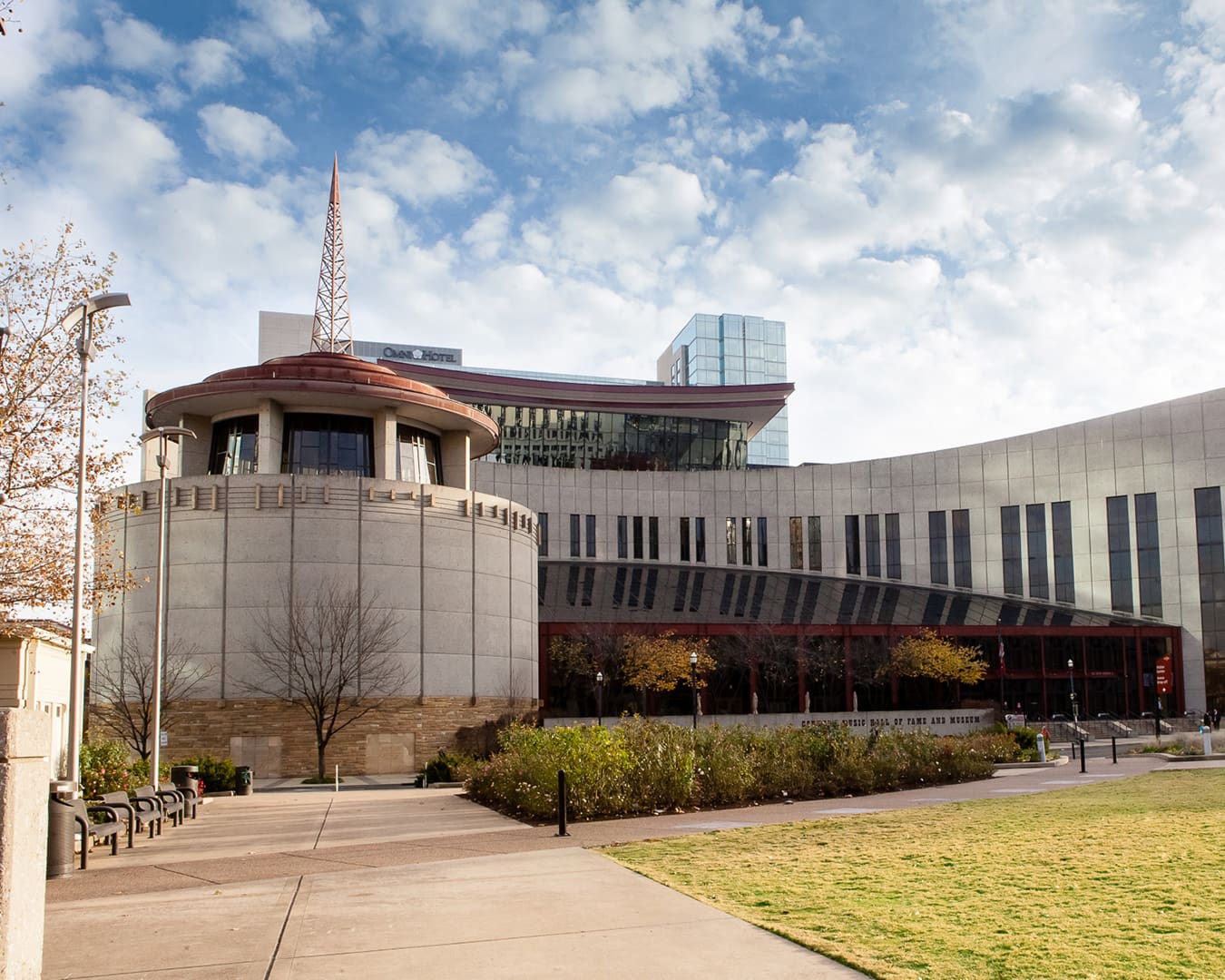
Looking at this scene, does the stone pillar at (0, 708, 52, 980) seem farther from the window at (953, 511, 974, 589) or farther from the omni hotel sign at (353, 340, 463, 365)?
the omni hotel sign at (353, 340, 463, 365)

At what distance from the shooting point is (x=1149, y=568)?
7656cm

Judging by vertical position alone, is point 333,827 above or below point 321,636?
below

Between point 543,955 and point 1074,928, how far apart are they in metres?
4.72

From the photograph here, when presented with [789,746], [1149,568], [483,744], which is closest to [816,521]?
[1149,568]

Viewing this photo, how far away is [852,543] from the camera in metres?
84.4

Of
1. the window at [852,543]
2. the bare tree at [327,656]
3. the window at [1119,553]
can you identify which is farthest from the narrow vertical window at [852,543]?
the bare tree at [327,656]

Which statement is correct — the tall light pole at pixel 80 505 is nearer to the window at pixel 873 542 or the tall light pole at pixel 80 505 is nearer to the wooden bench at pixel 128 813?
the wooden bench at pixel 128 813

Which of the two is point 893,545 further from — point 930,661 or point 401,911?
point 401,911

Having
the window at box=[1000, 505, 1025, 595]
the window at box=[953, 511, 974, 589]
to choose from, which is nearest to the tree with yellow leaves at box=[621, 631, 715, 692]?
the window at box=[953, 511, 974, 589]

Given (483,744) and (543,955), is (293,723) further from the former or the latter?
(543,955)

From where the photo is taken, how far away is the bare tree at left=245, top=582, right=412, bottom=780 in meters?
43.2

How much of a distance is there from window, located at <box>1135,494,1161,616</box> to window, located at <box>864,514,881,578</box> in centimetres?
1721

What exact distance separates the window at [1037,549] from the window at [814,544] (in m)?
14.6

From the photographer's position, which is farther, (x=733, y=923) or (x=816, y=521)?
(x=816, y=521)
